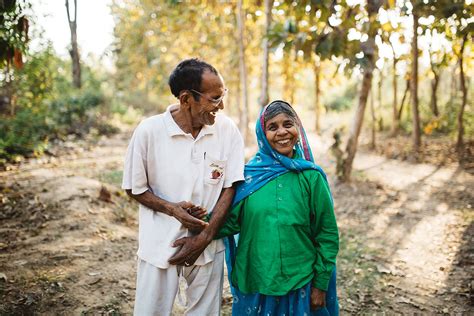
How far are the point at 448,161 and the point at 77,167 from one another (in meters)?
8.15

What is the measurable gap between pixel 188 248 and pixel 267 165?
2.07ft

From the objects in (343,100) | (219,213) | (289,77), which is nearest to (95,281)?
(219,213)

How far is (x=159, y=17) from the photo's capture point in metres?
9.38

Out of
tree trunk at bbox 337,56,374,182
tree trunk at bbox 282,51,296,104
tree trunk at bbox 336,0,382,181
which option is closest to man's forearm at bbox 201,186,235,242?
tree trunk at bbox 336,0,382,181

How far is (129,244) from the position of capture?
13.7 feet

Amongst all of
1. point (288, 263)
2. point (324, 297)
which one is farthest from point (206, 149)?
point (324, 297)

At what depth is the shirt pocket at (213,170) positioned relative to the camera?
1960 mm

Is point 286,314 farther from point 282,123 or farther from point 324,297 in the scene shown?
point 282,123

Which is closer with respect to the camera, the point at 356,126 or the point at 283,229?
the point at 283,229

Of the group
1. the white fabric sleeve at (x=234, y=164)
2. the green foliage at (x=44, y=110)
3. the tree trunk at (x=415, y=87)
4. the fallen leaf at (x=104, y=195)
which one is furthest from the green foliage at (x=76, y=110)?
the white fabric sleeve at (x=234, y=164)

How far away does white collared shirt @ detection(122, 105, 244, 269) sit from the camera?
1.90 m

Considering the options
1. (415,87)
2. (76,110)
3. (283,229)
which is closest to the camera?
(283,229)

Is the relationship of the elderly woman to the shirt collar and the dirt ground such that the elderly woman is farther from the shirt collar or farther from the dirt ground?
the dirt ground

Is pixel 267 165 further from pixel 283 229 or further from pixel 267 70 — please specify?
pixel 267 70
